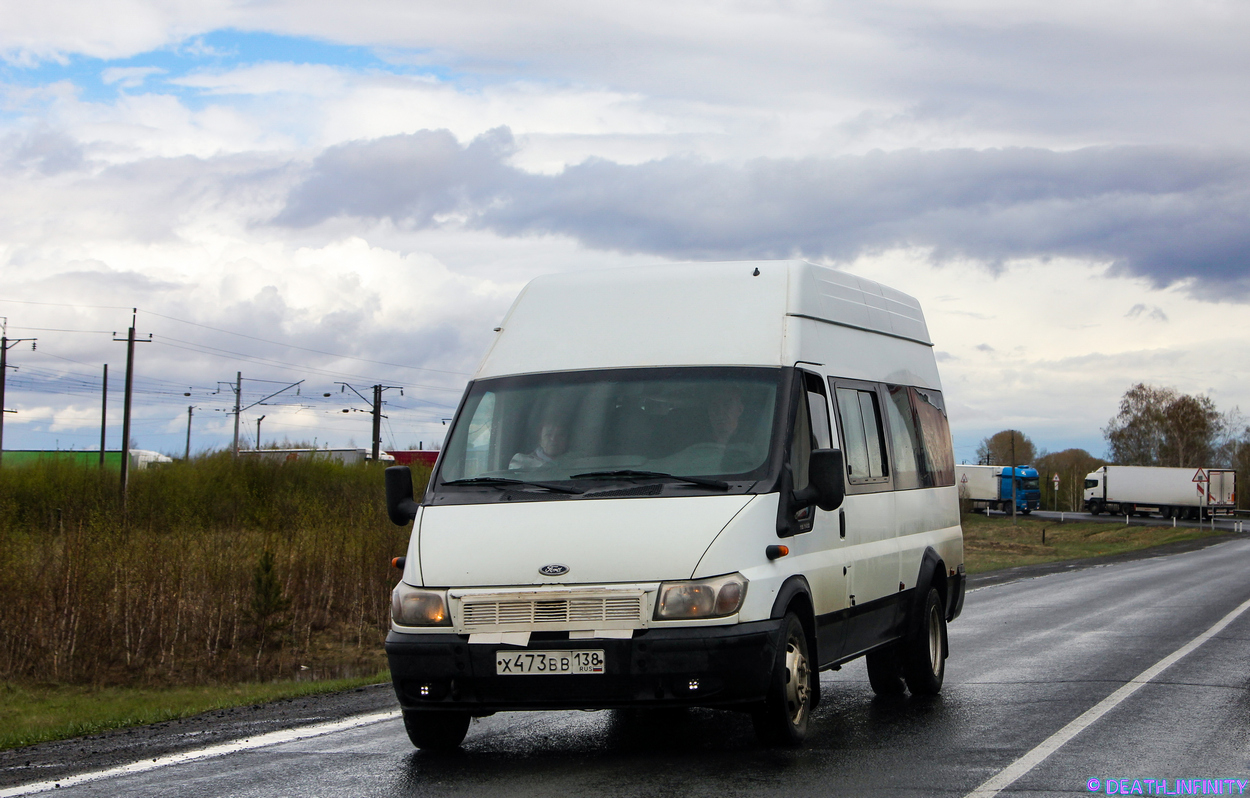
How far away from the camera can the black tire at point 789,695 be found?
6.36 m

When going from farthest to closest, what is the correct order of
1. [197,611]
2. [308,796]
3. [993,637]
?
[197,611] < [993,637] < [308,796]

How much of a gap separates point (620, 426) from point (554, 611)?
125cm

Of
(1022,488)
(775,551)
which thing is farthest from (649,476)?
(1022,488)

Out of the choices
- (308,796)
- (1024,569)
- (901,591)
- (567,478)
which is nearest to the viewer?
(308,796)

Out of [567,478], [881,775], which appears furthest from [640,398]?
[881,775]

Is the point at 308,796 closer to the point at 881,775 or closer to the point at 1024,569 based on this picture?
the point at 881,775

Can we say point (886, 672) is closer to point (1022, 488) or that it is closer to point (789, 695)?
point (789, 695)

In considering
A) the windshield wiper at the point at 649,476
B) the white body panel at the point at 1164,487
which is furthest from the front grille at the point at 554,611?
the white body panel at the point at 1164,487

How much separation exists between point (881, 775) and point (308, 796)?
2.71 metres

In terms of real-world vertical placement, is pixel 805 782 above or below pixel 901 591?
below

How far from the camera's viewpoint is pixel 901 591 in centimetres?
877

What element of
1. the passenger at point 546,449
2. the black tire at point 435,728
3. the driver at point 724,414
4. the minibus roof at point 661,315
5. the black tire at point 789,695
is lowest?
the black tire at point 435,728

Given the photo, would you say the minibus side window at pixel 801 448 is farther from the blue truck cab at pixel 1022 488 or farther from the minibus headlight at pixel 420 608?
the blue truck cab at pixel 1022 488

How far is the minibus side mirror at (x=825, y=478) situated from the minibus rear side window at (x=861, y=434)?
45.3 inches
